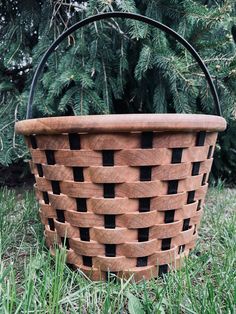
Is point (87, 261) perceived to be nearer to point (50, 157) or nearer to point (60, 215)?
point (60, 215)

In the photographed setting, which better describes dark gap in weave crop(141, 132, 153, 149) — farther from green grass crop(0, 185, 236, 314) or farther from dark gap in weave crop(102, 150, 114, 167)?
green grass crop(0, 185, 236, 314)

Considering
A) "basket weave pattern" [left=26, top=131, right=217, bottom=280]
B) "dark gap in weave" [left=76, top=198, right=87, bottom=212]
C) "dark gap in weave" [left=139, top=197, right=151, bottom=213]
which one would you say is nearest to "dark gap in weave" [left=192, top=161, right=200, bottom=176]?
"basket weave pattern" [left=26, top=131, right=217, bottom=280]

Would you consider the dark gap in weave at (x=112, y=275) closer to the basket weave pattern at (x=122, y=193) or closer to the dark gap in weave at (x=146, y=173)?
the basket weave pattern at (x=122, y=193)

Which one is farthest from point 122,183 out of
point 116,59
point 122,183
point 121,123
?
point 116,59

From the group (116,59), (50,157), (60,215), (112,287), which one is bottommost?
(112,287)

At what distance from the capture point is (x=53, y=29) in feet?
3.81

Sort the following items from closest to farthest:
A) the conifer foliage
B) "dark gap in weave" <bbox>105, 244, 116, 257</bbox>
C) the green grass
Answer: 1. the green grass
2. "dark gap in weave" <bbox>105, 244, 116, 257</bbox>
3. the conifer foliage

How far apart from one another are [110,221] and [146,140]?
0.52 feet

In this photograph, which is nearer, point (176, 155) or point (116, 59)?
point (176, 155)

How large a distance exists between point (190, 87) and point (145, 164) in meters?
0.59

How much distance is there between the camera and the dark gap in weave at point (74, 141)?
0.52m

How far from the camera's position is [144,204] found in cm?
54

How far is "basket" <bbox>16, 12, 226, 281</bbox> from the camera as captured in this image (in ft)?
1.66

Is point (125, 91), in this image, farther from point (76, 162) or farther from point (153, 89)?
point (76, 162)
